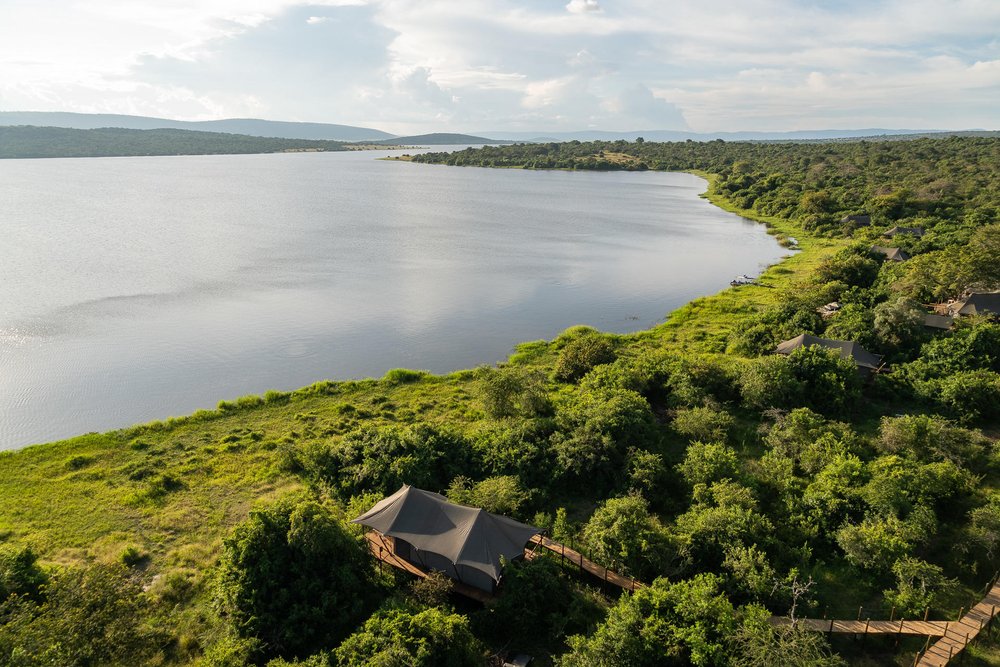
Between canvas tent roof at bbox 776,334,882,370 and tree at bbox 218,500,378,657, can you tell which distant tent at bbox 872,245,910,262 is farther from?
tree at bbox 218,500,378,657

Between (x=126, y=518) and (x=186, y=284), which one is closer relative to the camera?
(x=126, y=518)

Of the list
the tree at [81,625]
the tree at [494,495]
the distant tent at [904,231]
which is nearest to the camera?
the tree at [81,625]

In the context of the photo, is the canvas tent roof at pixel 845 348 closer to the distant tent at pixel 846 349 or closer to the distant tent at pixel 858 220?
the distant tent at pixel 846 349

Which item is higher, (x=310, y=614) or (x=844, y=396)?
(x=844, y=396)

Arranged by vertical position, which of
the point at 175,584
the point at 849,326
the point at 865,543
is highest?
the point at 849,326

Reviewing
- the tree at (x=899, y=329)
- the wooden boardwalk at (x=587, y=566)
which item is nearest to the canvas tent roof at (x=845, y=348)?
the tree at (x=899, y=329)

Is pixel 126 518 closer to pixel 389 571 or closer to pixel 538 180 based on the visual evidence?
pixel 389 571

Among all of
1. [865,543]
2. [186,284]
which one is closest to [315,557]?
[865,543]
